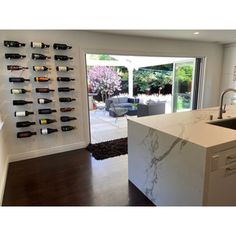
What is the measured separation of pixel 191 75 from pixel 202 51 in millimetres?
797

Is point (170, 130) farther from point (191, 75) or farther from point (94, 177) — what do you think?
point (191, 75)

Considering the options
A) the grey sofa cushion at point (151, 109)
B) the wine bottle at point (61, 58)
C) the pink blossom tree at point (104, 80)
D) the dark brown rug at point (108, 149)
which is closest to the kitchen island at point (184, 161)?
the dark brown rug at point (108, 149)

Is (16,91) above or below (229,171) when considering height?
above

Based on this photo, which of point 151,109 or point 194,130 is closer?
point 194,130

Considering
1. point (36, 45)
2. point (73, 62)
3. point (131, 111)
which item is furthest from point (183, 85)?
point (36, 45)

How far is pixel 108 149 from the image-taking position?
148 inches

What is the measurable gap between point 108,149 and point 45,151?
1.21 meters

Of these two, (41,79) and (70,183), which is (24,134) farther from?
(70,183)

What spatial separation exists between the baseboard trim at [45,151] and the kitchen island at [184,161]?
1.86 metres

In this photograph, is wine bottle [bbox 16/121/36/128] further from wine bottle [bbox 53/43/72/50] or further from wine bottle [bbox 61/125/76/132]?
wine bottle [bbox 53/43/72/50]

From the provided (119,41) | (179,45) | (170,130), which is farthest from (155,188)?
(179,45)

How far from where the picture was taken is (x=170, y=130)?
184 cm

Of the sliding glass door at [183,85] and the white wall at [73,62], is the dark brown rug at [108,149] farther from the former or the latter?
the sliding glass door at [183,85]

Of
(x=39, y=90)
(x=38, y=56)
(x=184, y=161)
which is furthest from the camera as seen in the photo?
(x=39, y=90)
